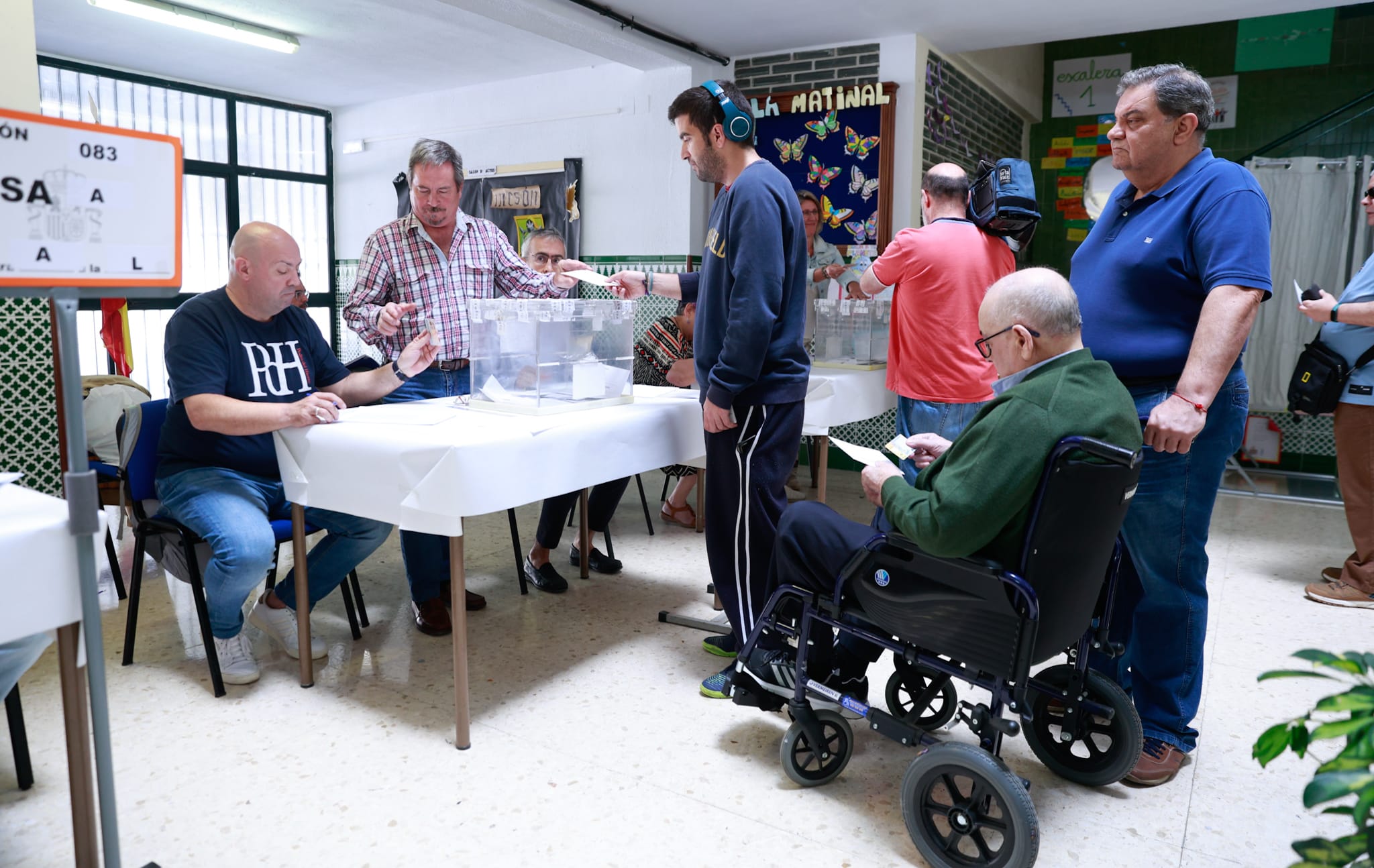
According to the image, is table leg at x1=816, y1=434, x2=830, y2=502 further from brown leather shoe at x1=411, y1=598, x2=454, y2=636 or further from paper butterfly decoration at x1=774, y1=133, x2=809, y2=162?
paper butterfly decoration at x1=774, y1=133, x2=809, y2=162

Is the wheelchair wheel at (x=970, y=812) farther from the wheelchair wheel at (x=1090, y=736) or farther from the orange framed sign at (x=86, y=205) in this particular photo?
the orange framed sign at (x=86, y=205)

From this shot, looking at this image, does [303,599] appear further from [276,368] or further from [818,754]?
[818,754]

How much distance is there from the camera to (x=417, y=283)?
316 cm

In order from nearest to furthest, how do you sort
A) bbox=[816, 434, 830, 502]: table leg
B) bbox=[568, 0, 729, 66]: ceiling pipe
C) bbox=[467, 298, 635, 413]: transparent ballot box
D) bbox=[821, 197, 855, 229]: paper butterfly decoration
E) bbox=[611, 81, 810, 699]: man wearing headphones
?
bbox=[611, 81, 810, 699]: man wearing headphones, bbox=[467, 298, 635, 413]: transparent ballot box, bbox=[816, 434, 830, 502]: table leg, bbox=[568, 0, 729, 66]: ceiling pipe, bbox=[821, 197, 855, 229]: paper butterfly decoration

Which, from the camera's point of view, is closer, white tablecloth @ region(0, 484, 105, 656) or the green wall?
white tablecloth @ region(0, 484, 105, 656)

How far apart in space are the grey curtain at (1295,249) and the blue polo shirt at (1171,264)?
168 inches

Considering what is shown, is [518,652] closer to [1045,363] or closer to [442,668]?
[442,668]

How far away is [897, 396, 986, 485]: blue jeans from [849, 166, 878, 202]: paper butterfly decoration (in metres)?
2.27

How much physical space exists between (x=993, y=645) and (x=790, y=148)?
460 cm

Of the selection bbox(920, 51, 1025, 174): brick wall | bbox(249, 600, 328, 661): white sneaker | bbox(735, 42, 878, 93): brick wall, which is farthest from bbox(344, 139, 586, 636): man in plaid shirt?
bbox(920, 51, 1025, 174): brick wall

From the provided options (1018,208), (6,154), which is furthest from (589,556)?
(6,154)

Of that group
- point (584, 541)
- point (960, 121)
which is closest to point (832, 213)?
point (960, 121)

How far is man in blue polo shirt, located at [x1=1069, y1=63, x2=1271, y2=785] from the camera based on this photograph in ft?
6.34

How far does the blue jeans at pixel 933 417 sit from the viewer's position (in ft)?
11.3
